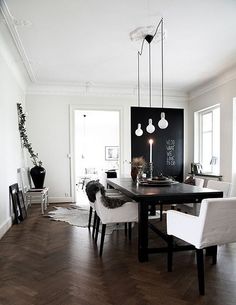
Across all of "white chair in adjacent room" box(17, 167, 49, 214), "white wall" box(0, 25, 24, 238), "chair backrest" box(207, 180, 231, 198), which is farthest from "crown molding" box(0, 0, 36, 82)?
"chair backrest" box(207, 180, 231, 198)

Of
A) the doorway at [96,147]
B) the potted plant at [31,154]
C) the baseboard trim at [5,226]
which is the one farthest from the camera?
the doorway at [96,147]

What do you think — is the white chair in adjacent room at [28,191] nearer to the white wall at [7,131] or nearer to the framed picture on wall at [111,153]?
the white wall at [7,131]

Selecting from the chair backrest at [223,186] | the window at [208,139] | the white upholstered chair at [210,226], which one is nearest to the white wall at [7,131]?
the white upholstered chair at [210,226]

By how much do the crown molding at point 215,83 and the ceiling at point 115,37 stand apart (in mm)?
132

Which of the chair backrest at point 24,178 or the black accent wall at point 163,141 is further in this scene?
the black accent wall at point 163,141

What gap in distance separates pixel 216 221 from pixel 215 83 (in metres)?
4.43

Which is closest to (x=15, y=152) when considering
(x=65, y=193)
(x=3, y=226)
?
(x=3, y=226)

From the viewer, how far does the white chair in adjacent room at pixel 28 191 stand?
524cm

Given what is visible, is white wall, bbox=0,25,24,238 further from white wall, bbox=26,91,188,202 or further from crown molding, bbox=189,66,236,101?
crown molding, bbox=189,66,236,101

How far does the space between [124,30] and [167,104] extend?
3.78 m

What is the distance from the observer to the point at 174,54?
4387 mm

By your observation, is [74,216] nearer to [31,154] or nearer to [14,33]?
[31,154]

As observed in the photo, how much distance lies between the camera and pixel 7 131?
425 centimetres

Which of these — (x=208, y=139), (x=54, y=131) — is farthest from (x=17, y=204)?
(x=208, y=139)
